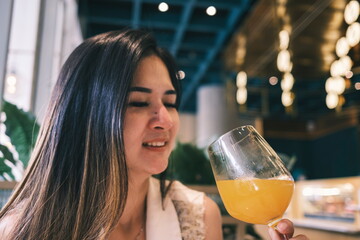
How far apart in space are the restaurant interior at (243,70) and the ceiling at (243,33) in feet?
0.07

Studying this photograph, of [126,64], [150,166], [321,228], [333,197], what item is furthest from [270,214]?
[333,197]

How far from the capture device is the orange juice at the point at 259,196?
0.87m

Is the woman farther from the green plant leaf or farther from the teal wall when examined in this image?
the teal wall

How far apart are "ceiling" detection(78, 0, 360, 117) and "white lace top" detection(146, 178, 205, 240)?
6.17 ft

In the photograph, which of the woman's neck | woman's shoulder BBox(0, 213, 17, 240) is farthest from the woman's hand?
woman's shoulder BBox(0, 213, 17, 240)

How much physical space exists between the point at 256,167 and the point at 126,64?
1.75 feet

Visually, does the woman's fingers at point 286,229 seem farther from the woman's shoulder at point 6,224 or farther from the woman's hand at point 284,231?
the woman's shoulder at point 6,224

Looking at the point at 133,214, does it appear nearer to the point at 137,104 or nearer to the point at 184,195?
the point at 184,195

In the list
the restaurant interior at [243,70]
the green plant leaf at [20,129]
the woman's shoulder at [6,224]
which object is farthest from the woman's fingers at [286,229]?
the green plant leaf at [20,129]

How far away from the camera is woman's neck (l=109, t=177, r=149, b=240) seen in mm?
1264

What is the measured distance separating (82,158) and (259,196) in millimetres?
572

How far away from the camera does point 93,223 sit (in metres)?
1.07

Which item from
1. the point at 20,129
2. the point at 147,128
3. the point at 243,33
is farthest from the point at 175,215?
the point at 243,33

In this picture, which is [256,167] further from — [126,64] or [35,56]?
[35,56]
